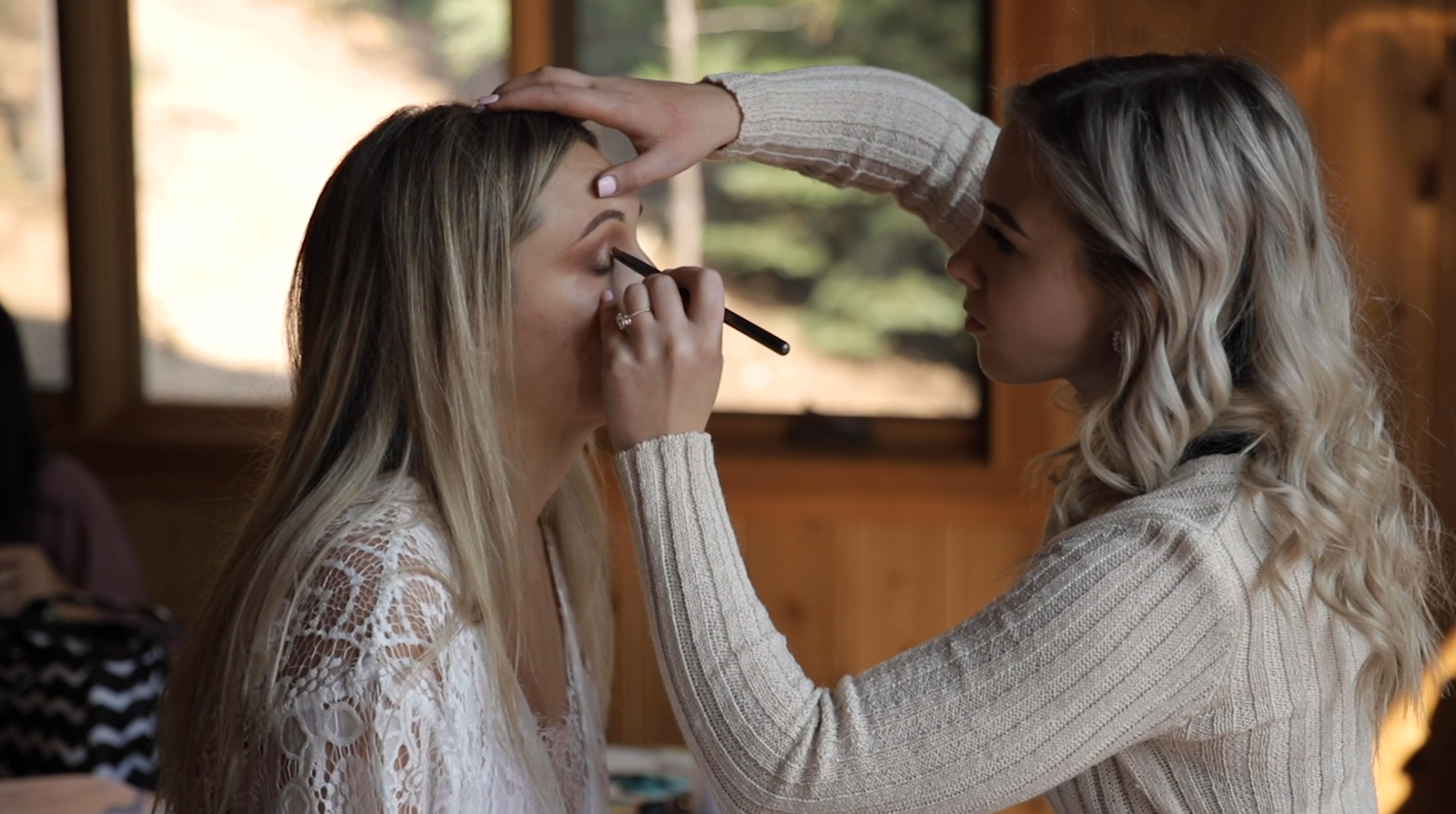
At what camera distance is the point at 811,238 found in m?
2.81

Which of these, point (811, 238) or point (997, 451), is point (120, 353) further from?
point (997, 451)

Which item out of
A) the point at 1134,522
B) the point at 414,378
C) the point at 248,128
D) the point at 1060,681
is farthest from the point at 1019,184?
the point at 248,128

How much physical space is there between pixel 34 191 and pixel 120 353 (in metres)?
0.44

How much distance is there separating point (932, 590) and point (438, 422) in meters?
1.82

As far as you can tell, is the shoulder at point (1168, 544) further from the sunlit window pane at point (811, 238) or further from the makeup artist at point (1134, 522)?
the sunlit window pane at point (811, 238)

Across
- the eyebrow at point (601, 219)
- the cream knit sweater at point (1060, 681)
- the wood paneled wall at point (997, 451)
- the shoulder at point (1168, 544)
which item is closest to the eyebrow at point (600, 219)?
the eyebrow at point (601, 219)

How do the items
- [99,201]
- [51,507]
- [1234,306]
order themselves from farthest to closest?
[99,201] → [51,507] → [1234,306]

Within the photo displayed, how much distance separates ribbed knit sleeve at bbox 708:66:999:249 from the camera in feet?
4.65

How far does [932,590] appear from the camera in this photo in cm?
274

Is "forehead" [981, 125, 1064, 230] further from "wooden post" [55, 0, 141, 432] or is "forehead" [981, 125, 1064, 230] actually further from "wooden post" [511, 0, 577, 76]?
"wooden post" [55, 0, 141, 432]

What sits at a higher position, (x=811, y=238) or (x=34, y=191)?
(x=34, y=191)

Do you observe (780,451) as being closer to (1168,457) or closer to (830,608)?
(830,608)

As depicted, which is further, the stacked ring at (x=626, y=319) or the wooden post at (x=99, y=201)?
the wooden post at (x=99, y=201)

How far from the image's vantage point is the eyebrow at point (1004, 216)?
3.59ft
